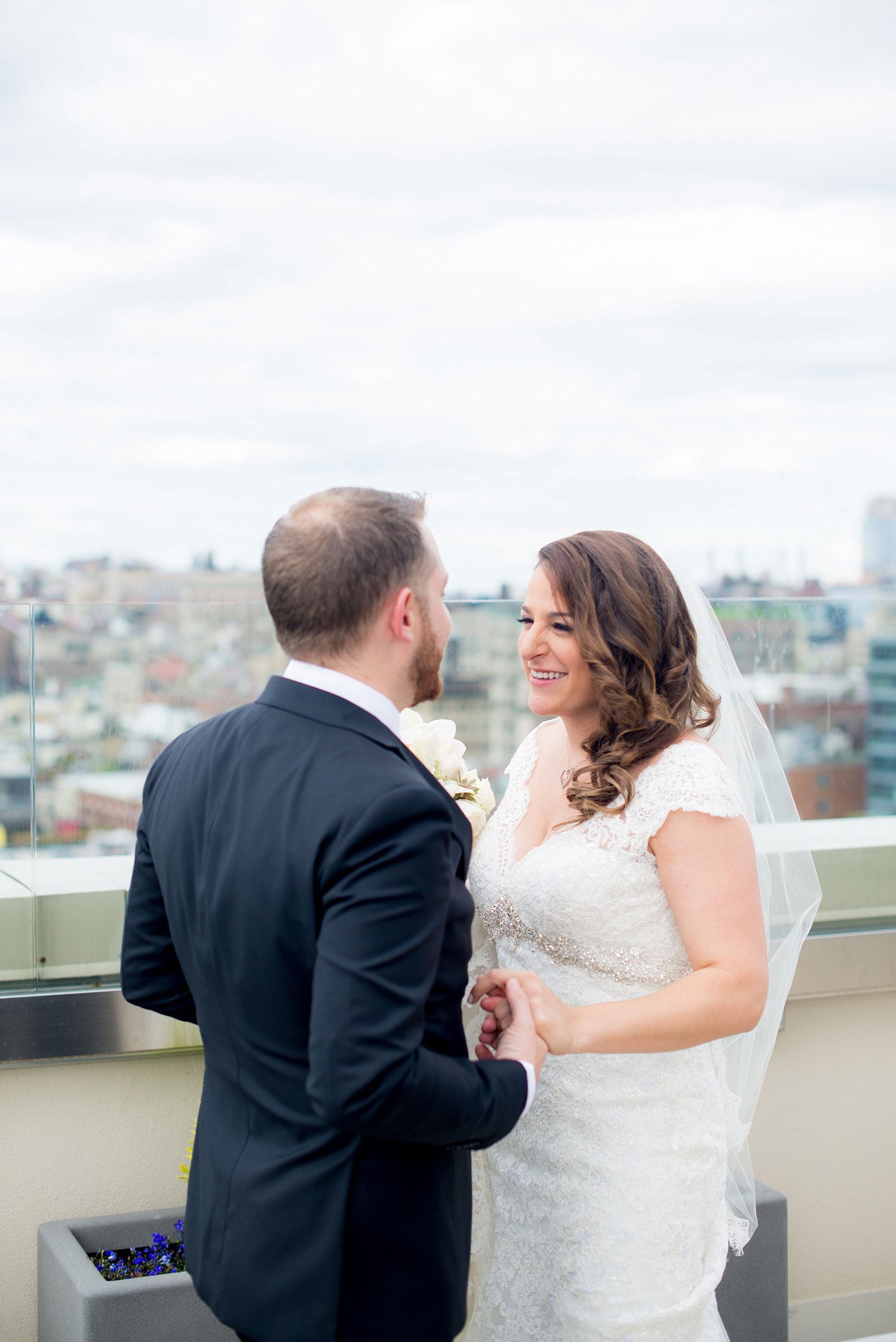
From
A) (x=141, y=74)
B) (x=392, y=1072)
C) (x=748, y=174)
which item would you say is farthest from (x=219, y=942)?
(x=748, y=174)

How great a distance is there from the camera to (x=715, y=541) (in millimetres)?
19203

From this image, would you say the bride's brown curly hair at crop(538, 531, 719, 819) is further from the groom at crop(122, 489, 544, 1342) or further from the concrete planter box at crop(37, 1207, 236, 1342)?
the concrete planter box at crop(37, 1207, 236, 1342)

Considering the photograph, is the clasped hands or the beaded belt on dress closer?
the clasped hands

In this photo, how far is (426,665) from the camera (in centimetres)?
116

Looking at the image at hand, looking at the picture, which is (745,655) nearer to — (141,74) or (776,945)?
(776,945)

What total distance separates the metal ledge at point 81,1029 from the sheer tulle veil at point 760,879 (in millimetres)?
1029

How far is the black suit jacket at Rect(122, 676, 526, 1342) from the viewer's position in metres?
0.97

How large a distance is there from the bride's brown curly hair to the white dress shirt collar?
0.54m

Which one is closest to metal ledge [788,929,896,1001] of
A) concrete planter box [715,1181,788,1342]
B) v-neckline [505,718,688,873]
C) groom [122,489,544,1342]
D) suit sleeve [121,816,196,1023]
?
concrete planter box [715,1181,788,1342]

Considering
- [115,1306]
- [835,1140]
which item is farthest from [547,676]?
[835,1140]

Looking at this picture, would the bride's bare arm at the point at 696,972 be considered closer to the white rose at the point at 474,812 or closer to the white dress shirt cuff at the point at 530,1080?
the white dress shirt cuff at the point at 530,1080

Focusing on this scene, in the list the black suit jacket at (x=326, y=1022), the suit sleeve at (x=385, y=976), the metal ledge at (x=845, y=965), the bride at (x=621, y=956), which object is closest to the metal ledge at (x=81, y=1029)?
the bride at (x=621, y=956)

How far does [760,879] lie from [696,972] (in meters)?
0.47

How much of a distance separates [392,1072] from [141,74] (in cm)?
554
